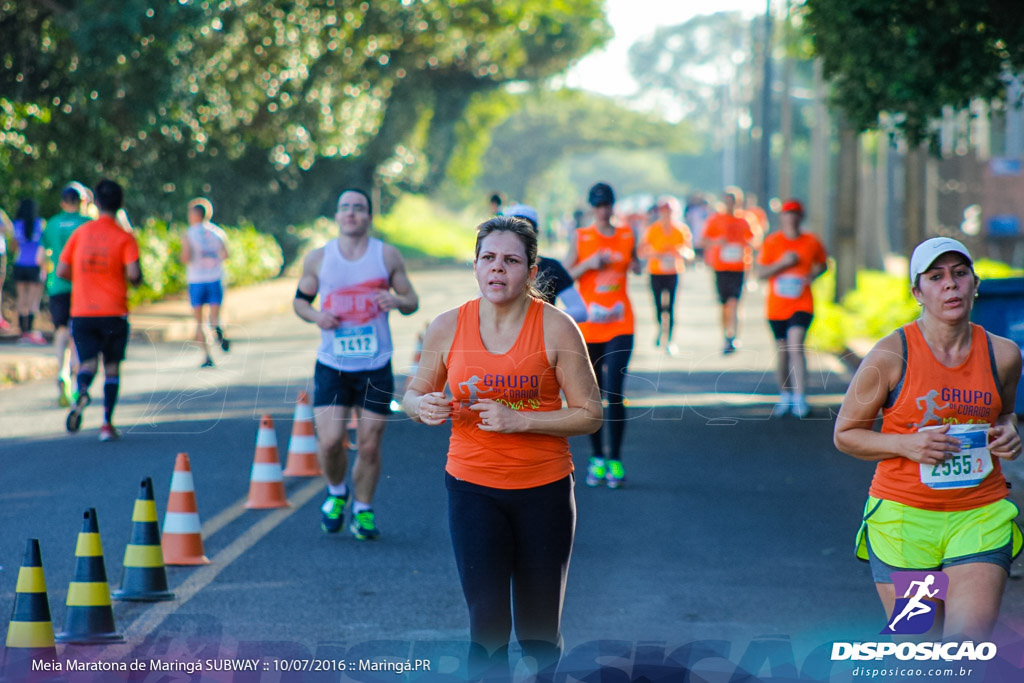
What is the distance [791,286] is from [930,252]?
8066 millimetres

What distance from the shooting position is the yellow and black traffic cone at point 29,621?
5.29 meters

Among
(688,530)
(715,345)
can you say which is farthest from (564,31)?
(688,530)

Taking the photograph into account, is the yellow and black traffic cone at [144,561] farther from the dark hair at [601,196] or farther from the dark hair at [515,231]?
the dark hair at [601,196]

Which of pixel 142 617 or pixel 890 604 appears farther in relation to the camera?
pixel 142 617

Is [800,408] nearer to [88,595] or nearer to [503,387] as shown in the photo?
[88,595]

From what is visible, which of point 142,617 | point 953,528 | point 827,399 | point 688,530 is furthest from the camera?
point 827,399

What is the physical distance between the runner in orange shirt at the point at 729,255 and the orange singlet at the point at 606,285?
8.42 meters

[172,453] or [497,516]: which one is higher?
[497,516]

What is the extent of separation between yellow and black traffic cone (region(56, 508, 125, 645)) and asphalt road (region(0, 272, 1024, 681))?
121 millimetres

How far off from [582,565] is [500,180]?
9295 cm

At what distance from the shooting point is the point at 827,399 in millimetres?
14219

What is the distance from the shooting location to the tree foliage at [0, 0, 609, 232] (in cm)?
2141

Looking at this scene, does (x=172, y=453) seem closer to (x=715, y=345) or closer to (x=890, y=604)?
(x=890, y=604)

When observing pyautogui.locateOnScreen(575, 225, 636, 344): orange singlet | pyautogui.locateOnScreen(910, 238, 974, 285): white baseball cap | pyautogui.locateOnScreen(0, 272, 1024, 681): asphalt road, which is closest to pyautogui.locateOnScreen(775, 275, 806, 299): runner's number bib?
pyautogui.locateOnScreen(0, 272, 1024, 681): asphalt road
